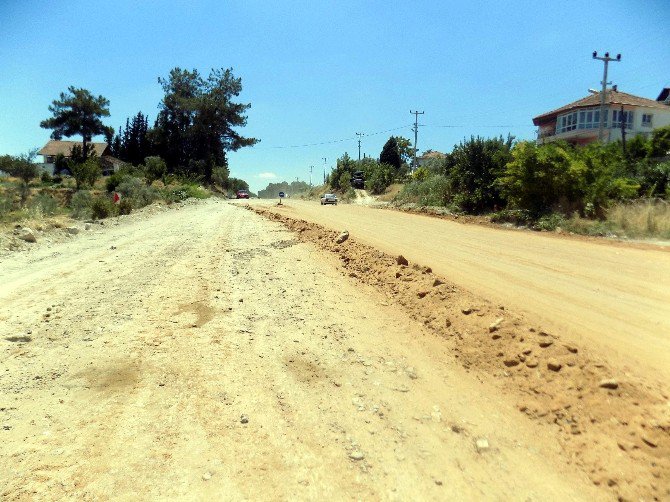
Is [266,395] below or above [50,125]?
below

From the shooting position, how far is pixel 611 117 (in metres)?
50.1

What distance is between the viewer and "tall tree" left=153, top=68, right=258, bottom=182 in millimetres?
79500

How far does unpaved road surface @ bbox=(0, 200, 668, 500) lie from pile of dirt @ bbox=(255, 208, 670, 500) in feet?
0.06

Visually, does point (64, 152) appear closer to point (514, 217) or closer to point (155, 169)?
point (155, 169)

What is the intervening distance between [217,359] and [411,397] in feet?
6.69

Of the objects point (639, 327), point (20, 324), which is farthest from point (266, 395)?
point (639, 327)

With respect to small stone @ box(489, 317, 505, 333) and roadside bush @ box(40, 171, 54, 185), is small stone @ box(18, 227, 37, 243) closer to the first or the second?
small stone @ box(489, 317, 505, 333)

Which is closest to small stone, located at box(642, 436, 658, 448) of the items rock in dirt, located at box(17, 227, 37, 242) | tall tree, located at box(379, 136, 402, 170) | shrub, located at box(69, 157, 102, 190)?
rock in dirt, located at box(17, 227, 37, 242)

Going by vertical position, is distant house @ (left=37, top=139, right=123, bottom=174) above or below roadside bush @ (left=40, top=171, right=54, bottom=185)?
above

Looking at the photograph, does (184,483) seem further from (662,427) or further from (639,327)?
(639,327)

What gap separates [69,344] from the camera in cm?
548

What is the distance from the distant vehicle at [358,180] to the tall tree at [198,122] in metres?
24.6

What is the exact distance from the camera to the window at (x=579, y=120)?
49.9 meters

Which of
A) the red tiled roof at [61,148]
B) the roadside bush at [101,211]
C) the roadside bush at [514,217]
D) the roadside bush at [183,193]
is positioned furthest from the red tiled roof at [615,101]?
the red tiled roof at [61,148]
